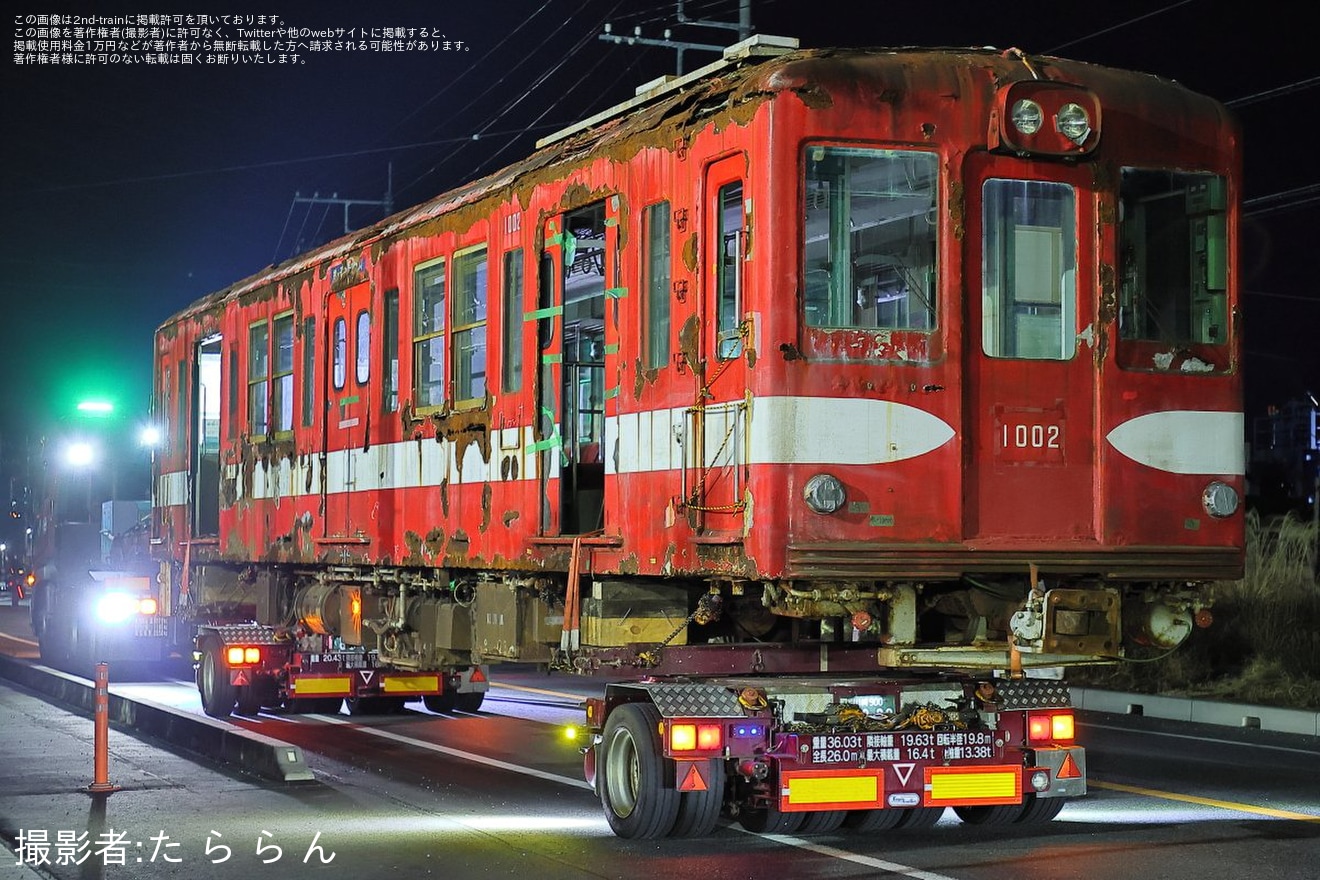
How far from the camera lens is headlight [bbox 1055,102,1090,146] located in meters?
10.1

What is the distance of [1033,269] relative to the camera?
1018 centimetres

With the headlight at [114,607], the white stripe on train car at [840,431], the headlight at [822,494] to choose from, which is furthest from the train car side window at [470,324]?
the headlight at [114,607]

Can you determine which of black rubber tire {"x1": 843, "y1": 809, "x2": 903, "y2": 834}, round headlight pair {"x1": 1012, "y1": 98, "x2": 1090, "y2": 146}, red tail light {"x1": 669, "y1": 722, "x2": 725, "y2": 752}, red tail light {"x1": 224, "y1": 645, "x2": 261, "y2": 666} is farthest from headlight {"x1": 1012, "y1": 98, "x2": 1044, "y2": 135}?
red tail light {"x1": 224, "y1": 645, "x2": 261, "y2": 666}

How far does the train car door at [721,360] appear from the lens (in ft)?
32.2

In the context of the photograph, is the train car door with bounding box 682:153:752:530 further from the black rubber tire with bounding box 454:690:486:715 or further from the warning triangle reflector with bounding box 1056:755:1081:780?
the black rubber tire with bounding box 454:690:486:715

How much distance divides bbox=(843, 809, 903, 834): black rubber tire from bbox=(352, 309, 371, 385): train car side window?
20.8 feet

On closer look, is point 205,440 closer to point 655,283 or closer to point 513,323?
point 513,323

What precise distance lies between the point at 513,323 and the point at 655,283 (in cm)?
197

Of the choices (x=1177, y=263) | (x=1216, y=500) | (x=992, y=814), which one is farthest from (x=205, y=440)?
(x=1216, y=500)

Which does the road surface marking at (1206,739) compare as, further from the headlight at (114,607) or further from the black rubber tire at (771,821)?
the headlight at (114,607)

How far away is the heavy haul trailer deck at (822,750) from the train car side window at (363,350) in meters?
Result: 5.59

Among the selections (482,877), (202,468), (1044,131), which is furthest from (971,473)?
(202,468)

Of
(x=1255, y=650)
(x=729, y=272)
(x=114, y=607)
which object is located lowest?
(x=1255, y=650)

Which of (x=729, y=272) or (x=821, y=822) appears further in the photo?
(x=821, y=822)
